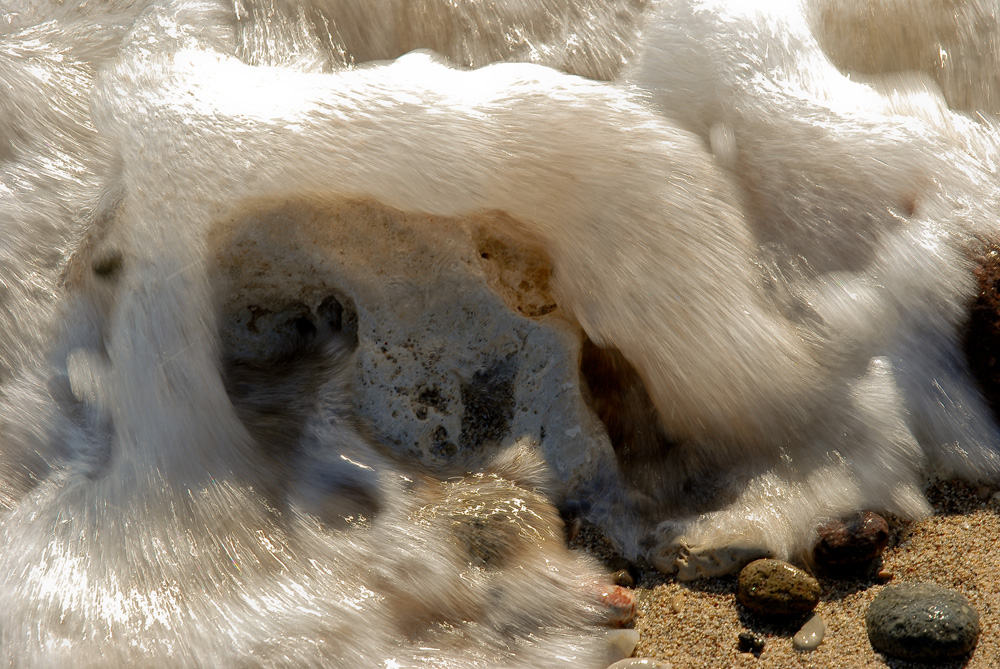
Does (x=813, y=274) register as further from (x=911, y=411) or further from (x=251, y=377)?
(x=251, y=377)

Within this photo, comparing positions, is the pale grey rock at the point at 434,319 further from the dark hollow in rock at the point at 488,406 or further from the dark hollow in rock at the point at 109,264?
the dark hollow in rock at the point at 109,264

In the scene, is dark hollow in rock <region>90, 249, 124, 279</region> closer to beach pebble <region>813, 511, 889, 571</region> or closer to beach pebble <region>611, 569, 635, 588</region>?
beach pebble <region>611, 569, 635, 588</region>

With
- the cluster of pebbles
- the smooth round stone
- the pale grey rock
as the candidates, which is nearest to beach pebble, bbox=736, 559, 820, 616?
the cluster of pebbles

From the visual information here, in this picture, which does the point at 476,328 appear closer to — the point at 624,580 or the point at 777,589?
the point at 624,580

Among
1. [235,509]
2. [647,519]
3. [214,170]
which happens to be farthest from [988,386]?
[214,170]

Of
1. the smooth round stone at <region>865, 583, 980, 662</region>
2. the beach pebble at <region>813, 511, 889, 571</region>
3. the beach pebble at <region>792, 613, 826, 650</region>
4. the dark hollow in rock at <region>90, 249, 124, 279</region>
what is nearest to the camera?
the smooth round stone at <region>865, 583, 980, 662</region>

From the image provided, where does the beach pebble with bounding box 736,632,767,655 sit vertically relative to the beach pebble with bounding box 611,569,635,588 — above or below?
below

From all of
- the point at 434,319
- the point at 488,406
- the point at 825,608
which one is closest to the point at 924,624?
the point at 825,608
